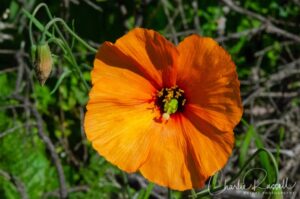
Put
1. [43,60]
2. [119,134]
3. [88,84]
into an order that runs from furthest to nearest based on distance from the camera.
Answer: [88,84]
[119,134]
[43,60]

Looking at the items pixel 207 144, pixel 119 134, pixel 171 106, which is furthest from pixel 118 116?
pixel 207 144

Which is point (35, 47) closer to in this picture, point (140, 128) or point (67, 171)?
point (140, 128)

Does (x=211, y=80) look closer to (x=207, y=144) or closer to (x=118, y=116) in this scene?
(x=207, y=144)

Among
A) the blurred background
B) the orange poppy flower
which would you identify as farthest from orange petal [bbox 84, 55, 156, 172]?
the blurred background

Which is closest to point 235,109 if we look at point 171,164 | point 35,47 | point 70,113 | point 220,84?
point 220,84

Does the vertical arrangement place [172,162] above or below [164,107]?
below

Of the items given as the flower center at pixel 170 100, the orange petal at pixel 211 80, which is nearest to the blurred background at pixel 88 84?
the flower center at pixel 170 100

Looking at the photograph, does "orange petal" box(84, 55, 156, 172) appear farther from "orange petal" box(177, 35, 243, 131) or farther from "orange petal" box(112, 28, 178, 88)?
"orange petal" box(177, 35, 243, 131)

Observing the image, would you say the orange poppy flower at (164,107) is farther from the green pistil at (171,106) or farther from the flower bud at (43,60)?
the flower bud at (43,60)
